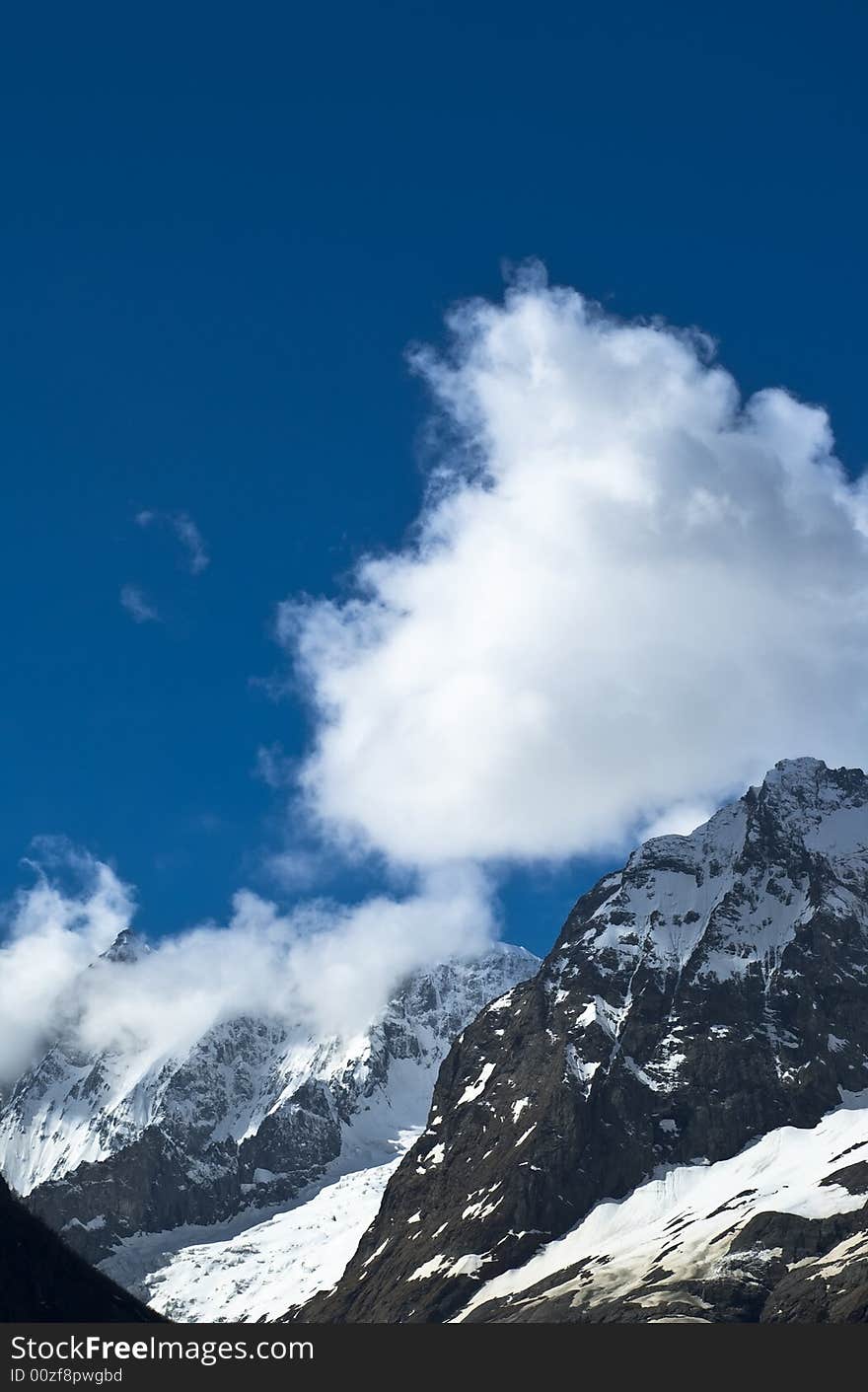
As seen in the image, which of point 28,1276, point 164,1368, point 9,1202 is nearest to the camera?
point 164,1368

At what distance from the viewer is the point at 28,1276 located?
334 ft

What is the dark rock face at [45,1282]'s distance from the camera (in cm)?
9906

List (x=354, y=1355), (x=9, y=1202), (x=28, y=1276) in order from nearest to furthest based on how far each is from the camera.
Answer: (x=354, y=1355), (x=28, y=1276), (x=9, y=1202)

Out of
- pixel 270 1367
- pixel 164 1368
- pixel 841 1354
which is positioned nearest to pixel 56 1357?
pixel 164 1368

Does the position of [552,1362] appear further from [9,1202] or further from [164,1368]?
[9,1202]

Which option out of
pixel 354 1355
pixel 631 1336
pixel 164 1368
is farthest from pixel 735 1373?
pixel 164 1368

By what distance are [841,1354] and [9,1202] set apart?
6238cm

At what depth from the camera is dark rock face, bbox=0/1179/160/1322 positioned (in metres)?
99.1

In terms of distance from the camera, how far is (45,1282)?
103 metres

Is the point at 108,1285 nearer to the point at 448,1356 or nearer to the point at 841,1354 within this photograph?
the point at 448,1356


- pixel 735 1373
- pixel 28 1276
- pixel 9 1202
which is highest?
pixel 9 1202

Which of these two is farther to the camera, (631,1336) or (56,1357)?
(631,1336)

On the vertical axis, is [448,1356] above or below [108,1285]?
below

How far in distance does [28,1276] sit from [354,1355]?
86.8 ft
